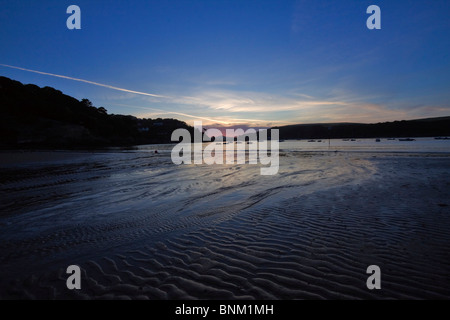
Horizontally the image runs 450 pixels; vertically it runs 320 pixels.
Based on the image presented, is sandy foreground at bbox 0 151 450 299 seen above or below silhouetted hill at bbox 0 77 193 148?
below

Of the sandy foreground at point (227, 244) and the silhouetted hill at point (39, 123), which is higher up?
the silhouetted hill at point (39, 123)

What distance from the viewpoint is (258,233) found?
638 centimetres

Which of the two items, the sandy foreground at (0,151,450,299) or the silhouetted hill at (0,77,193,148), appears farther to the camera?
the silhouetted hill at (0,77,193,148)

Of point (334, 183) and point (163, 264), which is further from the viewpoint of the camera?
point (334, 183)

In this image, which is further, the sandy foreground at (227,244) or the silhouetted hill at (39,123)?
the silhouetted hill at (39,123)

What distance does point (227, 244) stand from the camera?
18.7 ft

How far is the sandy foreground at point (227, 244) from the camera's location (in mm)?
3863

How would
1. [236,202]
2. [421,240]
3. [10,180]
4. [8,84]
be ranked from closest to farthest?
[421,240]
[236,202]
[10,180]
[8,84]

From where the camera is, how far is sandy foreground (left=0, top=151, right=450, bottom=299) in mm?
3863

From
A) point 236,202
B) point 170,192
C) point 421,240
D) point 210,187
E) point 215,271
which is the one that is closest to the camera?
point 215,271

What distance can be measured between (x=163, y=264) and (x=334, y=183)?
41.1 ft

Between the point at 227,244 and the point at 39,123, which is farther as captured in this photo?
the point at 39,123
